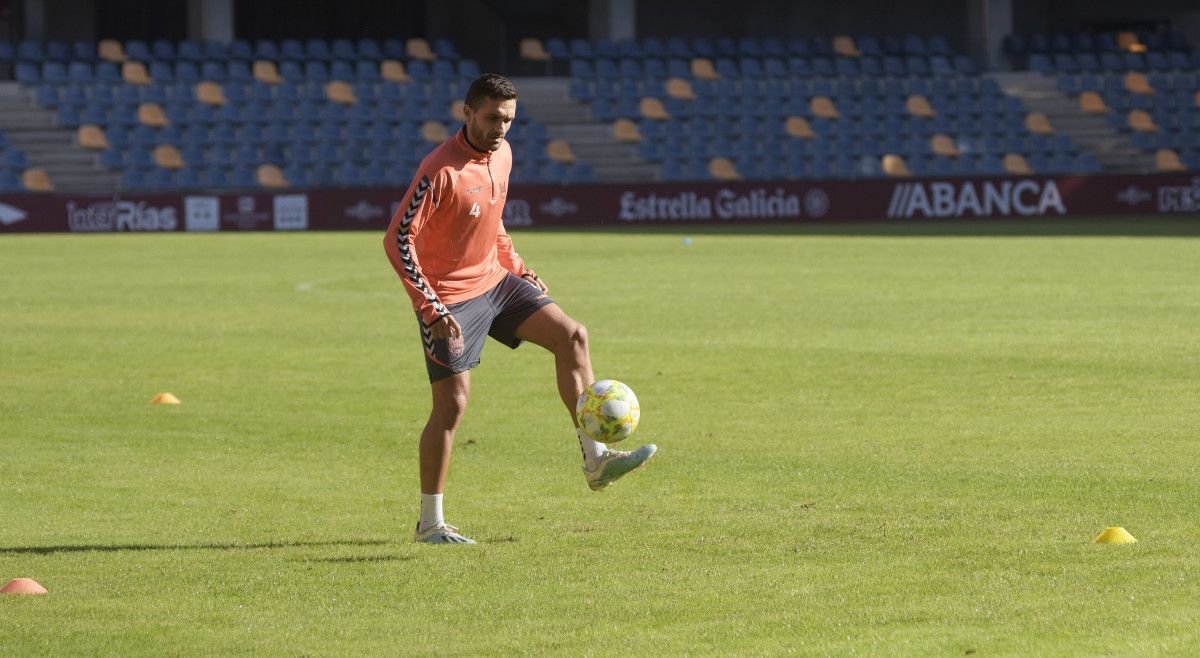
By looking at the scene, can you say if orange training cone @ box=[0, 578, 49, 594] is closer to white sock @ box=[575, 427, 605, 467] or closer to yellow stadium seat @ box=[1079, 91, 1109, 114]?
white sock @ box=[575, 427, 605, 467]

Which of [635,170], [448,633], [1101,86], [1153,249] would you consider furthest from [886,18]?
[448,633]

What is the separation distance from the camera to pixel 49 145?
41.3 m

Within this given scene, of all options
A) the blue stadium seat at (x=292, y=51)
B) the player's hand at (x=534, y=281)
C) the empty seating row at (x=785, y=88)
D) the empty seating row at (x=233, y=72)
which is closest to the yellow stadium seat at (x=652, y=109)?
the empty seating row at (x=785, y=88)

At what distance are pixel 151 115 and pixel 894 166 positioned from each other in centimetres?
1744

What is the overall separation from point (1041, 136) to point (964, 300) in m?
27.8

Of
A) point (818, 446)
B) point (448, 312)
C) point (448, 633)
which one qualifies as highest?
point (448, 312)

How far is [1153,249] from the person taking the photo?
89.5 feet

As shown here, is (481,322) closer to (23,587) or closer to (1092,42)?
(23,587)

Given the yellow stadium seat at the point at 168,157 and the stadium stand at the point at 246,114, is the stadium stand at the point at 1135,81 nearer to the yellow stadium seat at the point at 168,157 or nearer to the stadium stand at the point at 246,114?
the stadium stand at the point at 246,114

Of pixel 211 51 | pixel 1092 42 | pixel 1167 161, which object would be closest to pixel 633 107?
pixel 211 51

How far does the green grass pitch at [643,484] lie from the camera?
5973 millimetres

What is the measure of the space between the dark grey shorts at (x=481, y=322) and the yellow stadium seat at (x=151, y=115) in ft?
115

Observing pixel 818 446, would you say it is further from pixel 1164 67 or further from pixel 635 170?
pixel 1164 67

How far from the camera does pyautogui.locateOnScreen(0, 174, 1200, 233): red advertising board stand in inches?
1447
